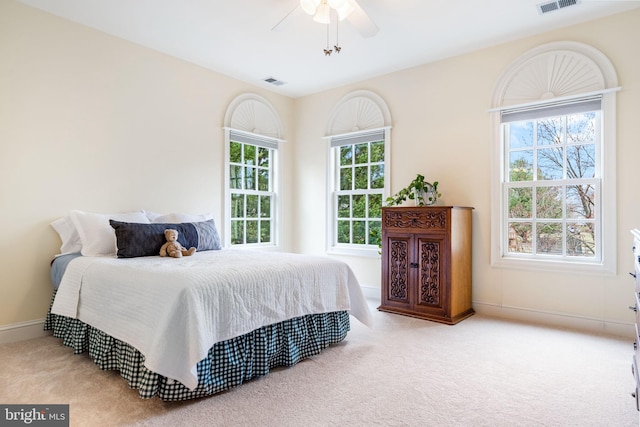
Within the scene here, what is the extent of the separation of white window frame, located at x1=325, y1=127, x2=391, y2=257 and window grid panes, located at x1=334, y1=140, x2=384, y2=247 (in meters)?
0.03

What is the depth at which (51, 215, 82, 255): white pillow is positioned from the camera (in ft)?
10.2

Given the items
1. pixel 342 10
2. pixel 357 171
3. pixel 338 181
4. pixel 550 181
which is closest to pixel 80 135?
pixel 342 10

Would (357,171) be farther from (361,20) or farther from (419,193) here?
(361,20)

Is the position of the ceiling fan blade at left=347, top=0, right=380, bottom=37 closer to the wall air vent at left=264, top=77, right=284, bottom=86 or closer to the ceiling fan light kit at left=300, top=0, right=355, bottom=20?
the ceiling fan light kit at left=300, top=0, right=355, bottom=20

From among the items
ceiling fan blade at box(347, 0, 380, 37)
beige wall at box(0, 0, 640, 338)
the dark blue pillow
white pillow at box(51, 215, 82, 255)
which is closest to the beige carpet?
beige wall at box(0, 0, 640, 338)

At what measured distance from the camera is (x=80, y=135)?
330cm

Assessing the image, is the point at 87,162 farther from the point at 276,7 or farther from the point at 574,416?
the point at 574,416

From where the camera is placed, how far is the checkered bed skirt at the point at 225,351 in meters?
1.99

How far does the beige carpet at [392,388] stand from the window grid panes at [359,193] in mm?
1924

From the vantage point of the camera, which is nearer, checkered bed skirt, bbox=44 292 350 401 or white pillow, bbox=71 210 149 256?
checkered bed skirt, bbox=44 292 350 401

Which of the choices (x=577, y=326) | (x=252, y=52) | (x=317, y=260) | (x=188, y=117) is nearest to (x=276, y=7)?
(x=252, y=52)

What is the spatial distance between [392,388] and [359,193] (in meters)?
2.92

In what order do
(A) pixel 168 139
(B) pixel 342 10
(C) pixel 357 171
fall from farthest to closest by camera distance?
(C) pixel 357 171 → (A) pixel 168 139 → (B) pixel 342 10

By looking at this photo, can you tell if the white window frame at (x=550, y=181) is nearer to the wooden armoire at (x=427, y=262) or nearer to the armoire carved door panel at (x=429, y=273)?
the wooden armoire at (x=427, y=262)
